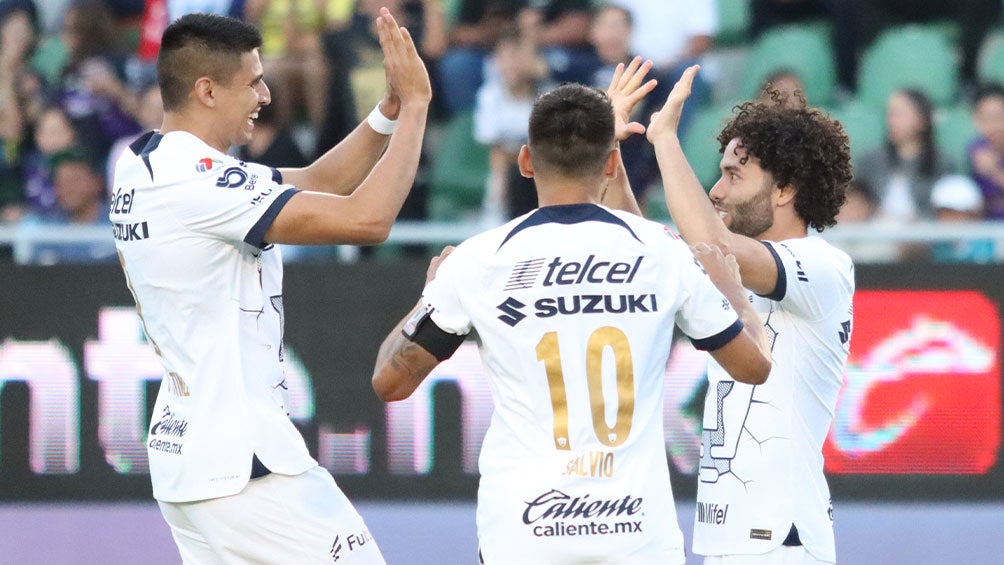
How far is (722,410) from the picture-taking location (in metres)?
4.96

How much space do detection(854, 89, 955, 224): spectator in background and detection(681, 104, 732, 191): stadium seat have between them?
0.96 meters

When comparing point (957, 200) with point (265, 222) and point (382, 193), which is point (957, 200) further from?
Answer: point (265, 222)

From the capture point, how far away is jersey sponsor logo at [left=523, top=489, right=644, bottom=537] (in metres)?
3.96

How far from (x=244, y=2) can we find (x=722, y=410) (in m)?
6.95

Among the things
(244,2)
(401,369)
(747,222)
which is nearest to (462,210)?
(244,2)

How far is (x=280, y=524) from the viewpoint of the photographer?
4590 mm

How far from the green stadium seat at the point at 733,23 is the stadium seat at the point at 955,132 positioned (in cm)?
154

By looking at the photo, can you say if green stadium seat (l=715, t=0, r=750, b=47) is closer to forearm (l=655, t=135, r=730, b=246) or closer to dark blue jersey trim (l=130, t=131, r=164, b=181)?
forearm (l=655, t=135, r=730, b=246)

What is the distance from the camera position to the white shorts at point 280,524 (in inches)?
180

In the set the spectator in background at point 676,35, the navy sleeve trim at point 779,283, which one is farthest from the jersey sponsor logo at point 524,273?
the spectator in background at point 676,35

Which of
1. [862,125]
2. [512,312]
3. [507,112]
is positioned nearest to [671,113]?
[512,312]

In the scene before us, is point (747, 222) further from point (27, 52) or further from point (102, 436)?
point (27, 52)

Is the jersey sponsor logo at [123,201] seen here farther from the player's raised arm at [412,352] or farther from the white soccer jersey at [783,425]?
the white soccer jersey at [783,425]

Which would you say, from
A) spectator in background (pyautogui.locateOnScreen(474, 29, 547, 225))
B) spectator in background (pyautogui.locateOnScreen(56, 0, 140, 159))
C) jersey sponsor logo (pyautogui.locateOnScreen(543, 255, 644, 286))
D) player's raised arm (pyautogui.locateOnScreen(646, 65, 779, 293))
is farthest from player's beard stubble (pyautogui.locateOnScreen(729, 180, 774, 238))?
spectator in background (pyautogui.locateOnScreen(56, 0, 140, 159))
